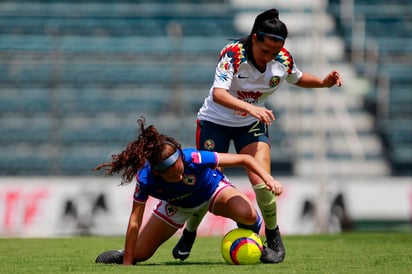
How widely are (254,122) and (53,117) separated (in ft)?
27.3

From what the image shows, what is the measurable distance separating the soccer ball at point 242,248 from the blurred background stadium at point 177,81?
25.9 ft

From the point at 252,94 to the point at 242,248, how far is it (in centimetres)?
129

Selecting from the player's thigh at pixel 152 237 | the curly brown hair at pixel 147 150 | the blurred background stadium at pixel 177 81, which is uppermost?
the curly brown hair at pixel 147 150

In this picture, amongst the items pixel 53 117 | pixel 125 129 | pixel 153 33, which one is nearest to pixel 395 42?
pixel 153 33

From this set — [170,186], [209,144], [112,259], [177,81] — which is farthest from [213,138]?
[177,81]

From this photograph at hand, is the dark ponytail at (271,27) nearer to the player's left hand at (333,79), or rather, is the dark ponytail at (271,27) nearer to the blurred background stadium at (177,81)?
the player's left hand at (333,79)

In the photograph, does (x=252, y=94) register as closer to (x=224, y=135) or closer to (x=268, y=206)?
(x=224, y=135)

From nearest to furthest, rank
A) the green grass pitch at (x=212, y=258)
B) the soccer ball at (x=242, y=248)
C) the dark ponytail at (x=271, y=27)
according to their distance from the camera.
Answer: the green grass pitch at (x=212, y=258) → the soccer ball at (x=242, y=248) → the dark ponytail at (x=271, y=27)

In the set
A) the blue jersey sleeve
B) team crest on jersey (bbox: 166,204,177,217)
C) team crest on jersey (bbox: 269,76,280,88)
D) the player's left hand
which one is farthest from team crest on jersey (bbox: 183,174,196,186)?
the player's left hand

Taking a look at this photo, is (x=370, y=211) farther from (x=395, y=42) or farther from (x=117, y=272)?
(x=117, y=272)

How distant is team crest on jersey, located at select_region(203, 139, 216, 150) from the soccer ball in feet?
2.74

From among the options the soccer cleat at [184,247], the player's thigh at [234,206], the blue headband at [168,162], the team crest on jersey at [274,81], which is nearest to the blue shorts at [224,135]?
the team crest on jersey at [274,81]

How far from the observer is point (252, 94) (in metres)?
6.82

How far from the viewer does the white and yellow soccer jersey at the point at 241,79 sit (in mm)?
6559
